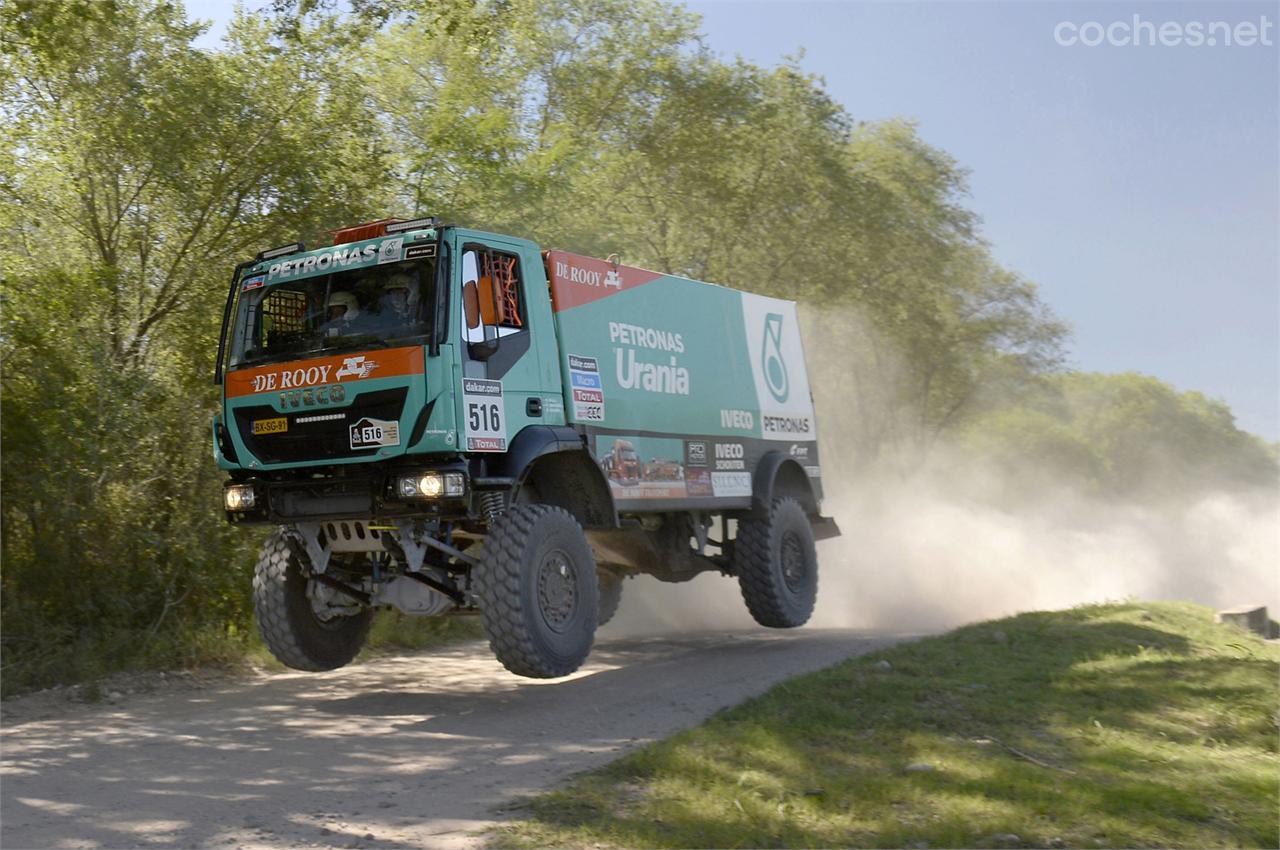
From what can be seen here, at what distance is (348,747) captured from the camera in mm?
7305

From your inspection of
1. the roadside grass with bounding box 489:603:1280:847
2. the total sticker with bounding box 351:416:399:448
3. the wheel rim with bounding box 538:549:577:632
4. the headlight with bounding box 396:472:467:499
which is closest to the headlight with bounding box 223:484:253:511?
the total sticker with bounding box 351:416:399:448

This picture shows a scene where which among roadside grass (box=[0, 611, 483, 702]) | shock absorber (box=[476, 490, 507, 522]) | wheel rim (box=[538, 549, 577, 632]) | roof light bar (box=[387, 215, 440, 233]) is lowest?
roadside grass (box=[0, 611, 483, 702])

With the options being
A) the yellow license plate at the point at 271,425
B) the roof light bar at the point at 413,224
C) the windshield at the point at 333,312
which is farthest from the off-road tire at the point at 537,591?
the roof light bar at the point at 413,224

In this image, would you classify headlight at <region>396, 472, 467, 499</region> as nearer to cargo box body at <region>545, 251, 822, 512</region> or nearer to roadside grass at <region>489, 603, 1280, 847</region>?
cargo box body at <region>545, 251, 822, 512</region>

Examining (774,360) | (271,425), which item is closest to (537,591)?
(271,425)

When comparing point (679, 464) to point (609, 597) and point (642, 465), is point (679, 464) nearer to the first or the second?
point (642, 465)

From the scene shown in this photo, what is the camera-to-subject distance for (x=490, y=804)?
19.3 ft

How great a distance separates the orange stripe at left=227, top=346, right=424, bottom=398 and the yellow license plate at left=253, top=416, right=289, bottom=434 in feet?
0.68

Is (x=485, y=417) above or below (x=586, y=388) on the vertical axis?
below

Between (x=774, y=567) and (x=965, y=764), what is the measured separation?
5.39 meters

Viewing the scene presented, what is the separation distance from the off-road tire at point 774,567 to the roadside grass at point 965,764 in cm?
215

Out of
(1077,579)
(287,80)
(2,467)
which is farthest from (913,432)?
(2,467)

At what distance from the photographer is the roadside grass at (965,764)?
17.4 feet

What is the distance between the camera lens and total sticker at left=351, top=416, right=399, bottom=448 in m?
8.04
